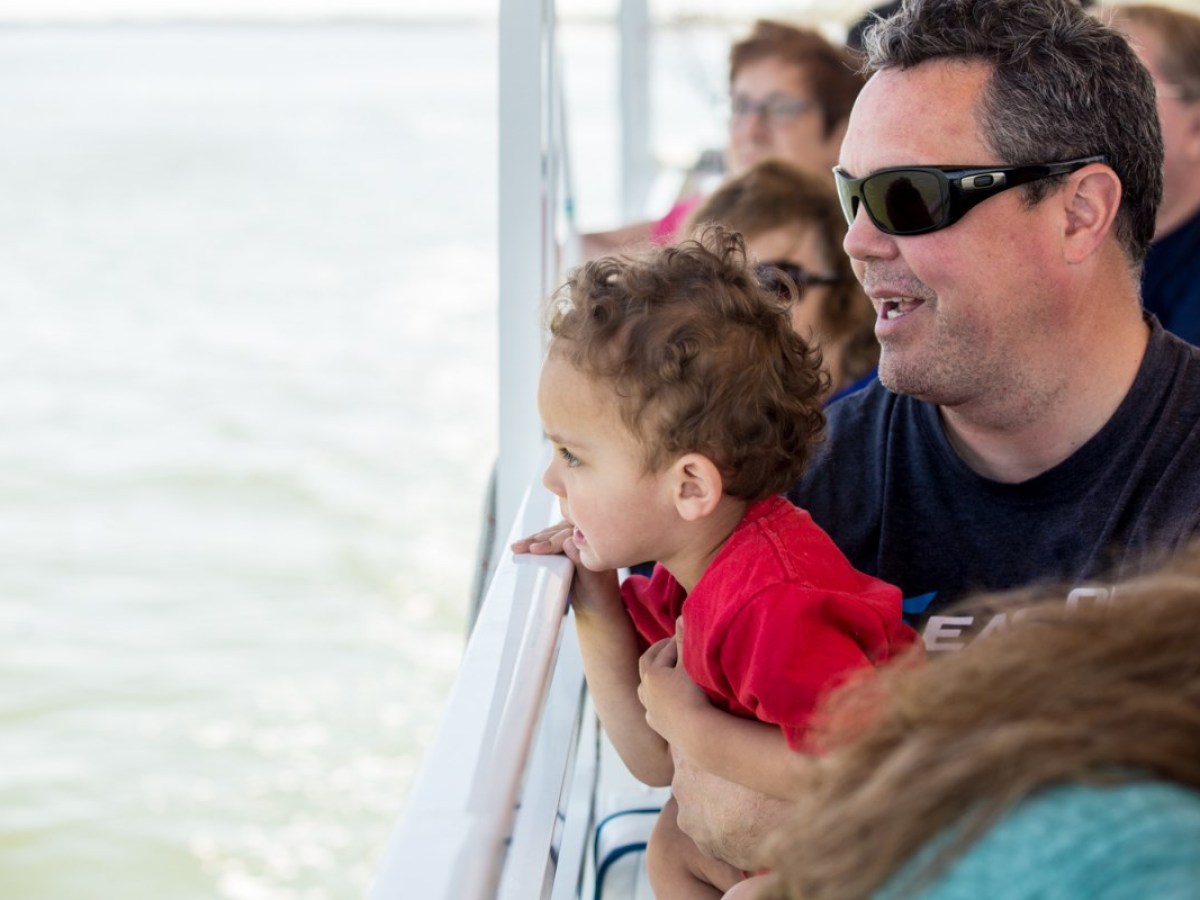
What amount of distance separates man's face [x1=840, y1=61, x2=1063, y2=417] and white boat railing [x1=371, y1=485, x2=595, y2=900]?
0.54 m

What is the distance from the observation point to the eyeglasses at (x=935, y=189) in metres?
1.69

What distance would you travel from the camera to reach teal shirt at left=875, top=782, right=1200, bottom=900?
0.66 m

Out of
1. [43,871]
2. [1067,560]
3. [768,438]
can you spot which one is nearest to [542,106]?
[768,438]

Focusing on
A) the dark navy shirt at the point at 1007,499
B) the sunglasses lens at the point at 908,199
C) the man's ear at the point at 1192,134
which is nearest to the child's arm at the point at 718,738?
the dark navy shirt at the point at 1007,499

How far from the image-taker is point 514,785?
1035 mm

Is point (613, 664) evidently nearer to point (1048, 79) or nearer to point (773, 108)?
point (1048, 79)

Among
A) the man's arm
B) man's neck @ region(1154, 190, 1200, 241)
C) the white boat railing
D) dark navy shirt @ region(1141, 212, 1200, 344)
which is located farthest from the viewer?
man's neck @ region(1154, 190, 1200, 241)

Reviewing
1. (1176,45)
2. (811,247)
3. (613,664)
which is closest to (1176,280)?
(1176,45)

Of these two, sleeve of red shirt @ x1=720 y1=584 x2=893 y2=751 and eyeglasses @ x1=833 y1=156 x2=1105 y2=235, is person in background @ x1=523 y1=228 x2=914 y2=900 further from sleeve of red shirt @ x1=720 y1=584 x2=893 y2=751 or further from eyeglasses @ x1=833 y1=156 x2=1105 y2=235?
eyeglasses @ x1=833 y1=156 x2=1105 y2=235

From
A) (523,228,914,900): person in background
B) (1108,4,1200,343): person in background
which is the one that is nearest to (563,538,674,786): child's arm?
(523,228,914,900): person in background

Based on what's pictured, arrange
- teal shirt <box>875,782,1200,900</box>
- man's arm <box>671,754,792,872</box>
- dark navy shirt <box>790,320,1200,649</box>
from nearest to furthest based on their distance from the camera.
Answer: teal shirt <box>875,782,1200,900</box>, man's arm <box>671,754,792,872</box>, dark navy shirt <box>790,320,1200,649</box>

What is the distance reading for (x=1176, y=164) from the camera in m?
3.16

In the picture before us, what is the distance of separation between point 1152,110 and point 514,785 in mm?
1225

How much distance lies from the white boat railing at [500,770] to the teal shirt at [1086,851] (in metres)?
0.32
